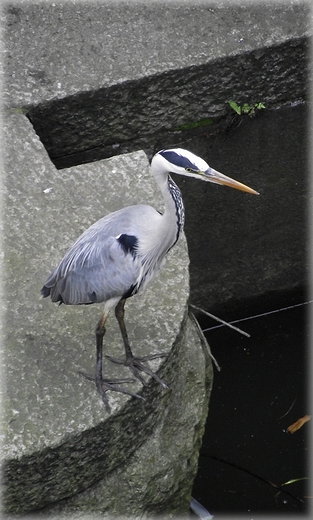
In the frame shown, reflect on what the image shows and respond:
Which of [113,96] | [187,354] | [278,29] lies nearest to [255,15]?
[278,29]

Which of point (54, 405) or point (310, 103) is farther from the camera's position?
point (310, 103)

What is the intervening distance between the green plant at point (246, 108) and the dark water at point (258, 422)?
1.20 meters

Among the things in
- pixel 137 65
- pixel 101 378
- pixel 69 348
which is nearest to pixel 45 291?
pixel 69 348

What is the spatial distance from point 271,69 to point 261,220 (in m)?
0.81

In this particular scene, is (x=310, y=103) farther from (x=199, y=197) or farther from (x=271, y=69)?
(x=199, y=197)

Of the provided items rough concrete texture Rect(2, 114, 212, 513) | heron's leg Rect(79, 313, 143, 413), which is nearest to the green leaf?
rough concrete texture Rect(2, 114, 212, 513)

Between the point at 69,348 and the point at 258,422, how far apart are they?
1.60 metres

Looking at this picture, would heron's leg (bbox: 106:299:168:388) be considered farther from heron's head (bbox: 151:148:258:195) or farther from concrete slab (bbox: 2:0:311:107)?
concrete slab (bbox: 2:0:311:107)

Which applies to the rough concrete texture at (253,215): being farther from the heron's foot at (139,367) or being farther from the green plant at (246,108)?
the heron's foot at (139,367)

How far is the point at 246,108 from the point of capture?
12.3ft

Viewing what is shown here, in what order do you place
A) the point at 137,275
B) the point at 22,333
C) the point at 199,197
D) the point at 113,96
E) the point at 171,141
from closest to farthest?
the point at 137,275, the point at 22,333, the point at 113,96, the point at 171,141, the point at 199,197

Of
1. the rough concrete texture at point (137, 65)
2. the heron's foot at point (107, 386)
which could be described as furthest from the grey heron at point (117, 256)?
the rough concrete texture at point (137, 65)

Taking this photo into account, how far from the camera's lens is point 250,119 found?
382 centimetres

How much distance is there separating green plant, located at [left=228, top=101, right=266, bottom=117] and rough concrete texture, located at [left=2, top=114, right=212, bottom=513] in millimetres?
606
